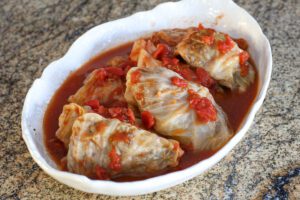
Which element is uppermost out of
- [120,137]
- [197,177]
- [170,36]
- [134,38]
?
[120,137]

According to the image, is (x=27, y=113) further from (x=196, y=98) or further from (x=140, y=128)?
(x=196, y=98)

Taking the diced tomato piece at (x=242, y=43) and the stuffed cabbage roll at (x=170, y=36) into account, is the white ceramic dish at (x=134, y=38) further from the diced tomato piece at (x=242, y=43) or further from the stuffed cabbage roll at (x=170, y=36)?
the stuffed cabbage roll at (x=170, y=36)

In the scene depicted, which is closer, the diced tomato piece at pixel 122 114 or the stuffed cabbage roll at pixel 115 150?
the stuffed cabbage roll at pixel 115 150

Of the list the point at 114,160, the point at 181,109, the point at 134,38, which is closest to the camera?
the point at 114,160

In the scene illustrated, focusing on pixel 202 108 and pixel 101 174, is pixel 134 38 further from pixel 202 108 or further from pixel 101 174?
pixel 101 174

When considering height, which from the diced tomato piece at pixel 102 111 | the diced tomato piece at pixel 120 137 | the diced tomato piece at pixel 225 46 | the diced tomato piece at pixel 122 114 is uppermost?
the diced tomato piece at pixel 225 46

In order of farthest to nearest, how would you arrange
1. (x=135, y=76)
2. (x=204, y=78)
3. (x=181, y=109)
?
(x=204, y=78) < (x=135, y=76) < (x=181, y=109)

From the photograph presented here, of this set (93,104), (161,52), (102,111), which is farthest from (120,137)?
(161,52)

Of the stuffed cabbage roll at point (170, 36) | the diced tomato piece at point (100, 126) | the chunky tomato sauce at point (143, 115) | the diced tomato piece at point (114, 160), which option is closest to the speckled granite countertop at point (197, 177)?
the chunky tomato sauce at point (143, 115)
